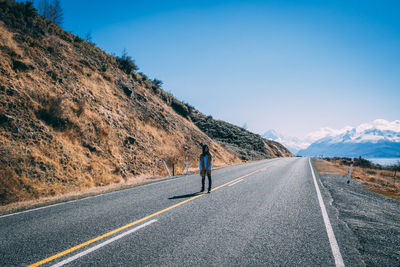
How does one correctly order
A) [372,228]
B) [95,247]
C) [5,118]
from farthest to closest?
[5,118], [372,228], [95,247]

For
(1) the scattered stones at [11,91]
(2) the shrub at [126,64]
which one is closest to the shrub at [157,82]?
(2) the shrub at [126,64]

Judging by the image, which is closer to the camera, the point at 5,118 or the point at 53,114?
the point at 5,118

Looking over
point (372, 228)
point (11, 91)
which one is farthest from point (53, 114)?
point (372, 228)

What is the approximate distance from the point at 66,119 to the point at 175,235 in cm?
1219

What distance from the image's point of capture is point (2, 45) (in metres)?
13.0

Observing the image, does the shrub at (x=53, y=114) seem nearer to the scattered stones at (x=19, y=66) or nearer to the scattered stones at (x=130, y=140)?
the scattered stones at (x=19, y=66)

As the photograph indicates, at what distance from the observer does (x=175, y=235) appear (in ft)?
13.9

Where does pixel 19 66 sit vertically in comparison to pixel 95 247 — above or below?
above

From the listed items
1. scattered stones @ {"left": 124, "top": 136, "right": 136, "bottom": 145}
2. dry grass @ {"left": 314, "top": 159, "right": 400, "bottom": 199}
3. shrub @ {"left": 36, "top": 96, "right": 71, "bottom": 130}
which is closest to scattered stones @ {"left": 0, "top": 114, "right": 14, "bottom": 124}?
shrub @ {"left": 36, "top": 96, "right": 71, "bottom": 130}

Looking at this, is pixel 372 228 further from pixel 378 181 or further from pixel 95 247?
pixel 378 181

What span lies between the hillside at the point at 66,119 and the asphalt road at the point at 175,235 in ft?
14.0

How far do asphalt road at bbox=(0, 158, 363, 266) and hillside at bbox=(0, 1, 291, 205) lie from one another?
167 inches

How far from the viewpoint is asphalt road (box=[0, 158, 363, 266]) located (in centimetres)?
336

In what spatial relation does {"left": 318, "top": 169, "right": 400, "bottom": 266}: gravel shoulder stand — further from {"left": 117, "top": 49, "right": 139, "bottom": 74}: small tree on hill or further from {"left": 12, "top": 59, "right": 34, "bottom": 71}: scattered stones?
{"left": 117, "top": 49, "right": 139, "bottom": 74}: small tree on hill
